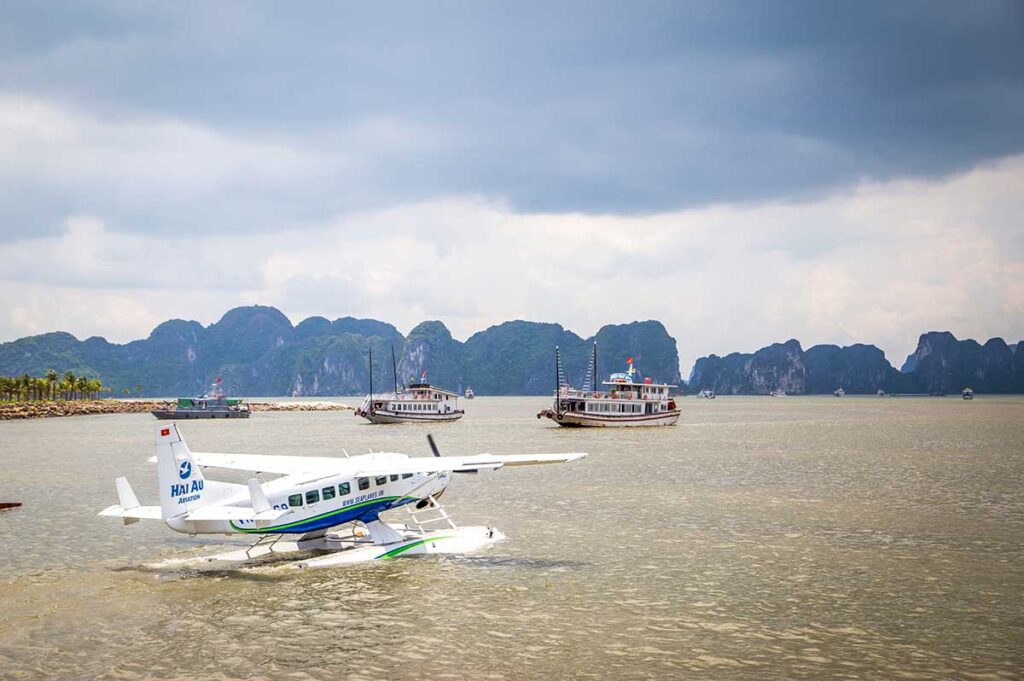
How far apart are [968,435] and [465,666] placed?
101m

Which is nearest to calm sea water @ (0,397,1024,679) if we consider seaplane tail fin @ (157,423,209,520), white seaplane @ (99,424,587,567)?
white seaplane @ (99,424,587,567)

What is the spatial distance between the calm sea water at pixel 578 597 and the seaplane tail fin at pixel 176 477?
2076mm

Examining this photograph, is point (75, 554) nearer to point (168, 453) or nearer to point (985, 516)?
point (168, 453)

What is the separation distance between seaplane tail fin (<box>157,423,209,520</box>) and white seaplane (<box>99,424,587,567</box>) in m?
0.03

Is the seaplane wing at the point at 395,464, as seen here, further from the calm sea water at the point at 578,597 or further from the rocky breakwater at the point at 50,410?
the rocky breakwater at the point at 50,410

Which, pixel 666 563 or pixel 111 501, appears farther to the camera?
pixel 111 501

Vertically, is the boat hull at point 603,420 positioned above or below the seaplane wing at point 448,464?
below

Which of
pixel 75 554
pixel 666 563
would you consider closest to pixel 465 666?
pixel 666 563

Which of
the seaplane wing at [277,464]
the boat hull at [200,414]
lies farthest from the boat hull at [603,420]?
the seaplane wing at [277,464]

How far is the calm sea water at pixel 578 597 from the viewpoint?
53.3 ft

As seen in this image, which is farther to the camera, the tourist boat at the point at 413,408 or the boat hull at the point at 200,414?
the boat hull at the point at 200,414

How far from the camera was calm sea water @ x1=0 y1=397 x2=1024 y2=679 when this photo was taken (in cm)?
1623

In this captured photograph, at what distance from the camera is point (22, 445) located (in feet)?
276

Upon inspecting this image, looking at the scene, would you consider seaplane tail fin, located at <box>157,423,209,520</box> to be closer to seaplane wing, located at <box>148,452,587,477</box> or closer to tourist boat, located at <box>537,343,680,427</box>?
seaplane wing, located at <box>148,452,587,477</box>
